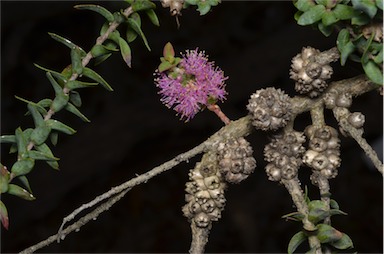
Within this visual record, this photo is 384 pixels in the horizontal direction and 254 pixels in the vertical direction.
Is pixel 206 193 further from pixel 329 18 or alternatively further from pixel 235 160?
pixel 329 18

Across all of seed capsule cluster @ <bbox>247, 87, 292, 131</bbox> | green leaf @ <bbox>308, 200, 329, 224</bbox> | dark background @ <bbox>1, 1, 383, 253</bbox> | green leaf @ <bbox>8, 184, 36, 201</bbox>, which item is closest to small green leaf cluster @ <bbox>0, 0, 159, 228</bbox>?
green leaf @ <bbox>8, 184, 36, 201</bbox>

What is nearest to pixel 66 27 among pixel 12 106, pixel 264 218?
pixel 12 106

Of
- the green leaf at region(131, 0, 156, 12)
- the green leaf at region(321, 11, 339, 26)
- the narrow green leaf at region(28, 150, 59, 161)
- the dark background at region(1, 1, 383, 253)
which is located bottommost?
the narrow green leaf at region(28, 150, 59, 161)

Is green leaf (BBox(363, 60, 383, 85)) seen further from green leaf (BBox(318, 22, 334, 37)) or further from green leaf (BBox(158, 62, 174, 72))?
green leaf (BBox(158, 62, 174, 72))

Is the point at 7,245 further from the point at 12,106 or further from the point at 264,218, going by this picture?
the point at 264,218

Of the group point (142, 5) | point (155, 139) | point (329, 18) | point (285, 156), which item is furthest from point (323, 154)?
point (155, 139)

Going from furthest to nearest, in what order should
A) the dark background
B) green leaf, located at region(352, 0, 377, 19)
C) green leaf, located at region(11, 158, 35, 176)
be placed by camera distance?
the dark background
green leaf, located at region(11, 158, 35, 176)
green leaf, located at region(352, 0, 377, 19)

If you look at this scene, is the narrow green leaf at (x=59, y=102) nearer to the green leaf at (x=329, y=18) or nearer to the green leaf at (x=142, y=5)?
the green leaf at (x=142, y=5)
